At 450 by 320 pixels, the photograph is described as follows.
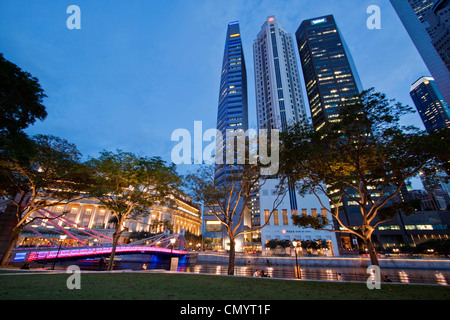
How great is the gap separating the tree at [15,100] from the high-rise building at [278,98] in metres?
60.1

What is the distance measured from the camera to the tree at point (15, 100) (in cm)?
1331

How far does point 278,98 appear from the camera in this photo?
11506cm

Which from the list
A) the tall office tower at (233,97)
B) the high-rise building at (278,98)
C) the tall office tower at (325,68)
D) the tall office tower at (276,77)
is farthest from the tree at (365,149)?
the tall office tower at (325,68)

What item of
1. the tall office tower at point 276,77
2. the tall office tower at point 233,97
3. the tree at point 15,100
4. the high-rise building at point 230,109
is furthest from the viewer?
the tall office tower at point 276,77

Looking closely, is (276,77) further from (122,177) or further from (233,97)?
(122,177)

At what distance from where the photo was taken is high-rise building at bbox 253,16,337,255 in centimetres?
6278

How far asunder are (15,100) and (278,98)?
378ft

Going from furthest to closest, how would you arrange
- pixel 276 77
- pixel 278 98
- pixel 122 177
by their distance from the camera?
pixel 276 77 < pixel 278 98 < pixel 122 177

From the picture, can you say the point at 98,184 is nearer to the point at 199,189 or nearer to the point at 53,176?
the point at 53,176

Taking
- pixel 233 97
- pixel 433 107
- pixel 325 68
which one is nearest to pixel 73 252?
pixel 233 97

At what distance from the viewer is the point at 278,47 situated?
5153 inches

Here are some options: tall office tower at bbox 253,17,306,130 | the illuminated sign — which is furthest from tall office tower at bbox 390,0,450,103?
tall office tower at bbox 253,17,306,130

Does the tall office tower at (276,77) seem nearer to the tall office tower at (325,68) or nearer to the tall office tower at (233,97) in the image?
the tall office tower at (233,97)
